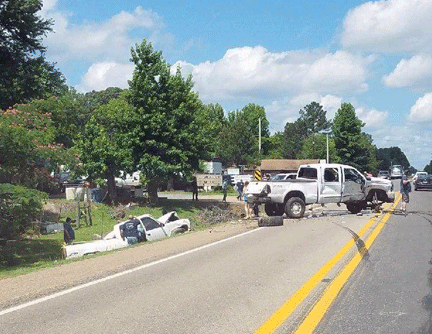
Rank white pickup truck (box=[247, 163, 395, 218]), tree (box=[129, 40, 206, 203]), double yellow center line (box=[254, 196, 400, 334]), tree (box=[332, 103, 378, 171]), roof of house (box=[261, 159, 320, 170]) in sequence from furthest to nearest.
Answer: tree (box=[332, 103, 378, 171])
roof of house (box=[261, 159, 320, 170])
tree (box=[129, 40, 206, 203])
white pickup truck (box=[247, 163, 395, 218])
double yellow center line (box=[254, 196, 400, 334])

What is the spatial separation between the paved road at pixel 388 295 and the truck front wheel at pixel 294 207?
334 inches

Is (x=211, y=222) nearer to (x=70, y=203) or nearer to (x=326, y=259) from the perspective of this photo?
(x=70, y=203)

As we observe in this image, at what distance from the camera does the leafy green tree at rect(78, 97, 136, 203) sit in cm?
3675

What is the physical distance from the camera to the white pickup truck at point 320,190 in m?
22.5

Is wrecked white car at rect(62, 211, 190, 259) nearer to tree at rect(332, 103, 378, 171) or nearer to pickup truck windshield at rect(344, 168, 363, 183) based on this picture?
pickup truck windshield at rect(344, 168, 363, 183)

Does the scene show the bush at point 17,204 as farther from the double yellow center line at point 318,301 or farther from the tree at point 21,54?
the tree at point 21,54

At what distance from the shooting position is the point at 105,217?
33531mm

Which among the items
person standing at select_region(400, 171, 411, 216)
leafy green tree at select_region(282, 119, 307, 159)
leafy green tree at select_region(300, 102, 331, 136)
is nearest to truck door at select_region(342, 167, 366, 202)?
person standing at select_region(400, 171, 411, 216)

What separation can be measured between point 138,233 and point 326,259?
9654 mm

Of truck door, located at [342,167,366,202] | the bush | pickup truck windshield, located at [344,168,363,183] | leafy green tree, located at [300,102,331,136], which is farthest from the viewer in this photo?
leafy green tree, located at [300,102,331,136]

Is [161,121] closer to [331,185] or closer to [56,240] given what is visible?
[56,240]

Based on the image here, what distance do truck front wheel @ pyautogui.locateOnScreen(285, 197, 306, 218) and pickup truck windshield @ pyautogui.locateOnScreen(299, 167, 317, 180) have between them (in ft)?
5.33

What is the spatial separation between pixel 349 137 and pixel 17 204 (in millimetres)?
77536

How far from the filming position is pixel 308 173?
2402 cm
